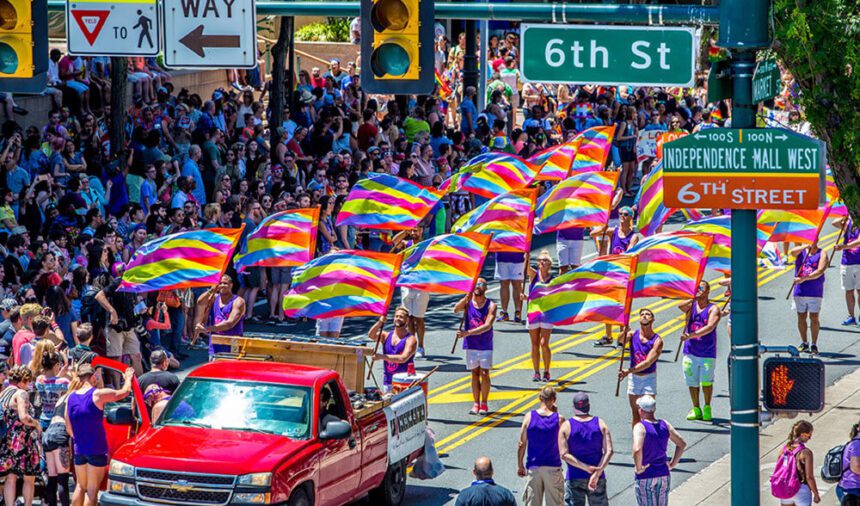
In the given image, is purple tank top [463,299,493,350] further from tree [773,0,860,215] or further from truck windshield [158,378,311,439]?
tree [773,0,860,215]

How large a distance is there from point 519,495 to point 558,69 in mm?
6327

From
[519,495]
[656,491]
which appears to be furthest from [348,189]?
[656,491]

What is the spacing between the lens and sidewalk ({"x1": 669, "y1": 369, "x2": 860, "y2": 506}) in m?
17.2

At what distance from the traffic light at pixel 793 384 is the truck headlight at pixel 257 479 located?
4652 millimetres

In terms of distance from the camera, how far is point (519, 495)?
17.2 m

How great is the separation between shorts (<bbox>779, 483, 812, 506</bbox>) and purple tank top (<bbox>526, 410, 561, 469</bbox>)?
7.55ft

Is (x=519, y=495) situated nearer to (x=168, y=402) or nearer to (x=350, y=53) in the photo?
(x=168, y=402)

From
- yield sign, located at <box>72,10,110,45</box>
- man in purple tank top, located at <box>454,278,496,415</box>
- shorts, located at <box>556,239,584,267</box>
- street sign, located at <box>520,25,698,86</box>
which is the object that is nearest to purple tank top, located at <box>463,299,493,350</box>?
man in purple tank top, located at <box>454,278,496,415</box>

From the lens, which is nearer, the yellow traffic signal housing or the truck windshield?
the yellow traffic signal housing

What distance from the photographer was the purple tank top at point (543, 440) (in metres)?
15.4

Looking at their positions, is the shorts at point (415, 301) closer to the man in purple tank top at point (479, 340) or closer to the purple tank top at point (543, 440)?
the man in purple tank top at point (479, 340)

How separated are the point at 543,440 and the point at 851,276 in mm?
10721

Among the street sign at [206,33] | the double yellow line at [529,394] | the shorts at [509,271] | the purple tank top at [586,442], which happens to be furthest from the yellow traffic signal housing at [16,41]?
the shorts at [509,271]

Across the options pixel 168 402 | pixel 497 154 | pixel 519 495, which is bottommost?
pixel 519 495
